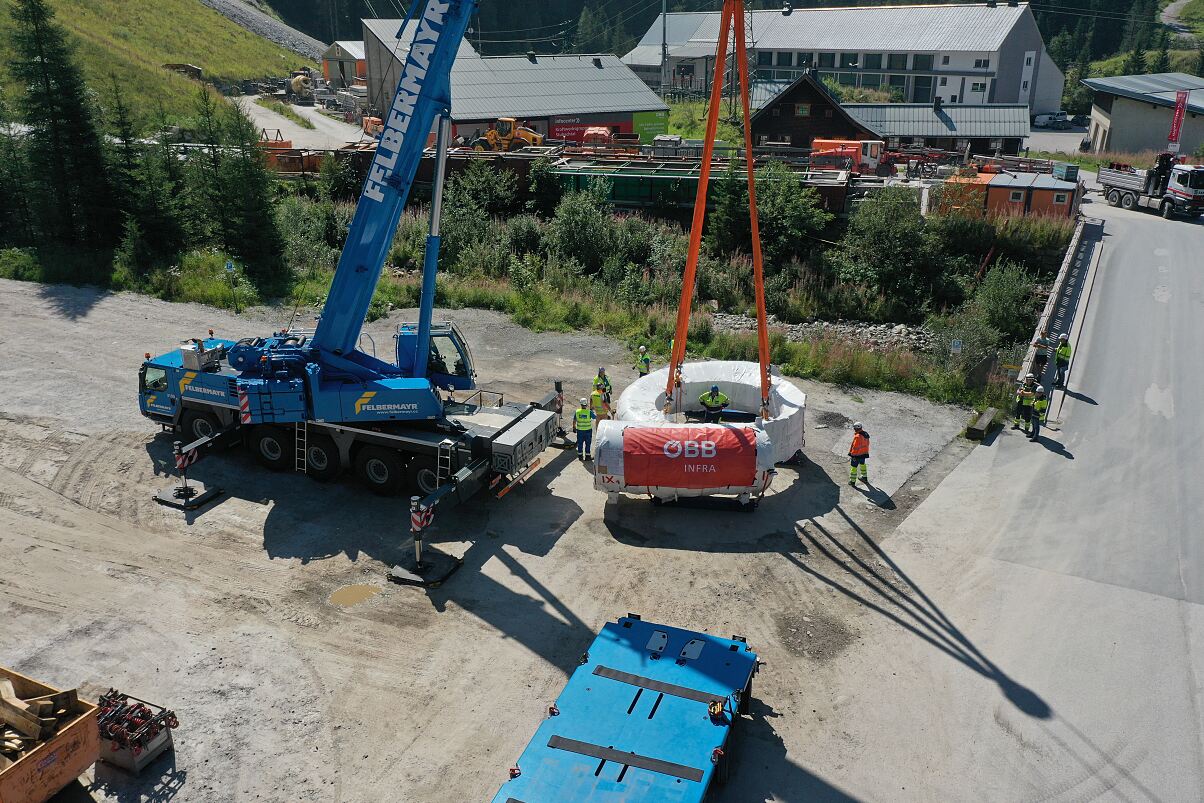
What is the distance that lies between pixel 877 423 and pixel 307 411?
40.0ft

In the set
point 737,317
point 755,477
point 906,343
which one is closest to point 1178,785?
point 755,477

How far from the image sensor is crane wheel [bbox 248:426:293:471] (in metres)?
17.3

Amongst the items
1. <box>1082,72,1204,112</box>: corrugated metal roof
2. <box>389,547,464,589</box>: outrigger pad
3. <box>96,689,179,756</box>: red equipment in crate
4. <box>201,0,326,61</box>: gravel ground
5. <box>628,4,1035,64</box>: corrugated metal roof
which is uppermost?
<box>201,0,326,61</box>: gravel ground

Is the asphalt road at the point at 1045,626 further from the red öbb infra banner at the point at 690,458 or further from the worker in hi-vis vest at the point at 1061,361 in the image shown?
the red öbb infra banner at the point at 690,458

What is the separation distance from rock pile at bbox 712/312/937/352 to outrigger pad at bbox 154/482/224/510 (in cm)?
1495

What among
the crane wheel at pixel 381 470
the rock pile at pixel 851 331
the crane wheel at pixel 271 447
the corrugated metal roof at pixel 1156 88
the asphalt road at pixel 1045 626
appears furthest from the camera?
the corrugated metal roof at pixel 1156 88

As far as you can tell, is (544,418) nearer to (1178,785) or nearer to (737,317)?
(1178,785)

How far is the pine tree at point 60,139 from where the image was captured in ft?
98.0

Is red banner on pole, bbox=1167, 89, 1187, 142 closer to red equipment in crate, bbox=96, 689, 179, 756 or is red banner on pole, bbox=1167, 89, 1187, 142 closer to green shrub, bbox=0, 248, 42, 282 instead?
green shrub, bbox=0, 248, 42, 282

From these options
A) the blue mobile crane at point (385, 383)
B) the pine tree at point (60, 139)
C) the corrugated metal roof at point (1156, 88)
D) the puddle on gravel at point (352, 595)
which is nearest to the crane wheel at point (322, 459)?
the blue mobile crane at point (385, 383)

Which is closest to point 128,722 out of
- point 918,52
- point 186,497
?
point 186,497

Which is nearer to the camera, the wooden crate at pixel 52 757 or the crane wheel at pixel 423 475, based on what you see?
the wooden crate at pixel 52 757

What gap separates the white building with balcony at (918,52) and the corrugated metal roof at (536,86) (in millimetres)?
12303

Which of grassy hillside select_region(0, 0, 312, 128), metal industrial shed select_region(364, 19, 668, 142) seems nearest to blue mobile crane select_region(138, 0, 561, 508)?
grassy hillside select_region(0, 0, 312, 128)
